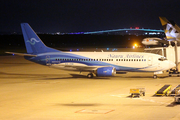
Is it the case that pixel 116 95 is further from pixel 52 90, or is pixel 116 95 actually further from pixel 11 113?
pixel 11 113

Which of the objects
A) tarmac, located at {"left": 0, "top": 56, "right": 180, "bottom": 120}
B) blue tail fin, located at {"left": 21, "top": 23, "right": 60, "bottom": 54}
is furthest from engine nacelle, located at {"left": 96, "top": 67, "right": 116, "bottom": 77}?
blue tail fin, located at {"left": 21, "top": 23, "right": 60, "bottom": 54}

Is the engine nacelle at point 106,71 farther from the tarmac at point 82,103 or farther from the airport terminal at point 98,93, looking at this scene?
the tarmac at point 82,103

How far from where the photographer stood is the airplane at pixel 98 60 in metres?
34.4

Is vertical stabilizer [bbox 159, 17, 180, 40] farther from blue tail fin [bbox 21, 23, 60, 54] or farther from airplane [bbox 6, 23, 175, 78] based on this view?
blue tail fin [bbox 21, 23, 60, 54]

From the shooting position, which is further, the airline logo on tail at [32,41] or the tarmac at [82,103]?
the airline logo on tail at [32,41]

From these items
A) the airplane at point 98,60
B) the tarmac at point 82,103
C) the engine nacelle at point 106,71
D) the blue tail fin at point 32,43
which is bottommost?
the tarmac at point 82,103

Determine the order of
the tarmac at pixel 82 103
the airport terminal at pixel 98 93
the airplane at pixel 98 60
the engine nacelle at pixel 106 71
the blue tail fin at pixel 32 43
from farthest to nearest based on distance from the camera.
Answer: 1. the blue tail fin at pixel 32 43
2. the airplane at pixel 98 60
3. the engine nacelle at pixel 106 71
4. the airport terminal at pixel 98 93
5. the tarmac at pixel 82 103

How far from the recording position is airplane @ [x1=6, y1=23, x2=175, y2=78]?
34.4m

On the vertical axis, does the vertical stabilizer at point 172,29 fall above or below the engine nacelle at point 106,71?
above

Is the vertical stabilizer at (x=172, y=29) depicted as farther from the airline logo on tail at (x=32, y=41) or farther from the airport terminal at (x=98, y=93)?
the airline logo on tail at (x=32, y=41)

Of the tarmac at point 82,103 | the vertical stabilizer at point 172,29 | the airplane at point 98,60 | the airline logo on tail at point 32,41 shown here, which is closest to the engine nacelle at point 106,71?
the airplane at point 98,60

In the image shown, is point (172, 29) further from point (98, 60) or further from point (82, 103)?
point (82, 103)

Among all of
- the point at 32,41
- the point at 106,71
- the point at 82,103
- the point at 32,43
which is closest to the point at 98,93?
the point at 82,103

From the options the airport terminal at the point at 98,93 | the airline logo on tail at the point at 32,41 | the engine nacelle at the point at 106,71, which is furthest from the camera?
the airline logo on tail at the point at 32,41
